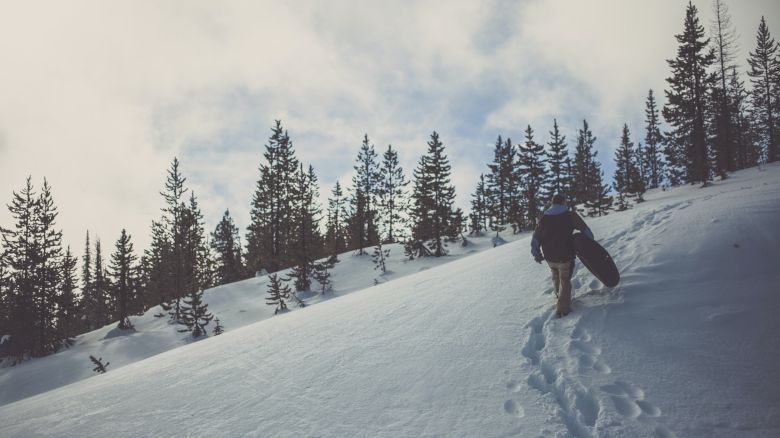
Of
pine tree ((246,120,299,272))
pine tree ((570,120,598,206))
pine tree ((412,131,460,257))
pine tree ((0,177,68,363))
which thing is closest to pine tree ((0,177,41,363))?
pine tree ((0,177,68,363))

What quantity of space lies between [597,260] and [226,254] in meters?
51.4

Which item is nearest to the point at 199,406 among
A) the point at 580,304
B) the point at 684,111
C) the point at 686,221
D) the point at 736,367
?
the point at 580,304

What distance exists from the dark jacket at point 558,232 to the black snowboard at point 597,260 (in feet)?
0.40

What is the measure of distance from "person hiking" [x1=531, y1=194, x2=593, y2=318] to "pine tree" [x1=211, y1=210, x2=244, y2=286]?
46.7 m

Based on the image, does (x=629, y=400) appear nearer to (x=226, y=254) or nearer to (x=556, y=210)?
(x=556, y=210)

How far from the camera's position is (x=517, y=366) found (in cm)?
404

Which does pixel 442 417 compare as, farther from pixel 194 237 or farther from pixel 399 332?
pixel 194 237

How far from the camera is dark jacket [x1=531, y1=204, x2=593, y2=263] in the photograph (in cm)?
544

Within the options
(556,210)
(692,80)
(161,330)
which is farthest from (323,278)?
(692,80)

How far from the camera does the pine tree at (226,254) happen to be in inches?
1824

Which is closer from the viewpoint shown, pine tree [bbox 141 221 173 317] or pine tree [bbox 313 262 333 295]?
pine tree [bbox 313 262 333 295]

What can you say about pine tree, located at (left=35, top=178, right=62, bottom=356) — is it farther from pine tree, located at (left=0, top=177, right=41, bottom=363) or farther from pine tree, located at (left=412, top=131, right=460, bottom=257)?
pine tree, located at (left=412, top=131, right=460, bottom=257)

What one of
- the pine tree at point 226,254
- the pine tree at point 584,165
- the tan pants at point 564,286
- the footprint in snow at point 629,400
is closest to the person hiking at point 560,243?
the tan pants at point 564,286

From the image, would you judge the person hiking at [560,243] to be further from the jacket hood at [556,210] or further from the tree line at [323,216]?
the tree line at [323,216]
